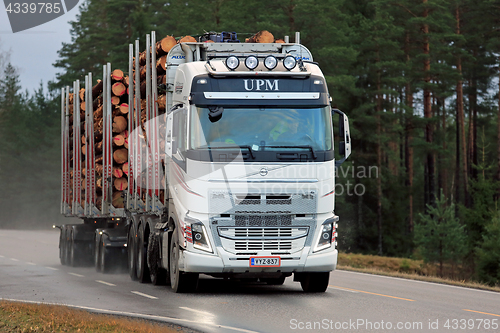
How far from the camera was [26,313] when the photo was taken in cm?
1034

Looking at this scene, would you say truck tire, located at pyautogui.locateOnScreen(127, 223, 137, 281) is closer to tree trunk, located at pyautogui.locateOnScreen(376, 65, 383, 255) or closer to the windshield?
the windshield

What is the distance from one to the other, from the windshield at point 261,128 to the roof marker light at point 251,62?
78 centimetres

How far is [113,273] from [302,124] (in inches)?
316

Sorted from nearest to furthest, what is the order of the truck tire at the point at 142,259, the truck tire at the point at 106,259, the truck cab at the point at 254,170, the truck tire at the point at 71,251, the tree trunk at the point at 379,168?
the truck cab at the point at 254,170 → the truck tire at the point at 142,259 → the truck tire at the point at 106,259 → the truck tire at the point at 71,251 → the tree trunk at the point at 379,168

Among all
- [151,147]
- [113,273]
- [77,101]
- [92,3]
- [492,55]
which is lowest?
[113,273]

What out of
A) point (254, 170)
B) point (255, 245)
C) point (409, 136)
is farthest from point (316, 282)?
point (409, 136)

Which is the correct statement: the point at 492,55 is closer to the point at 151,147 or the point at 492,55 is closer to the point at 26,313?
the point at 151,147

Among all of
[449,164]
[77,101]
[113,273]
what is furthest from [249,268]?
[449,164]

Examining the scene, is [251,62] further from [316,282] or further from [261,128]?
[316,282]

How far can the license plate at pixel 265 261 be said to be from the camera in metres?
12.2

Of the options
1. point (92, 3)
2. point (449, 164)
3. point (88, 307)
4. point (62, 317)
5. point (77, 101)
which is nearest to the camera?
point (62, 317)

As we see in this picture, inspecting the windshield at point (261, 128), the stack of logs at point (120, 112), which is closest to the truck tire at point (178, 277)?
the stack of logs at point (120, 112)

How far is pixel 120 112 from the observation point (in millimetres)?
18641

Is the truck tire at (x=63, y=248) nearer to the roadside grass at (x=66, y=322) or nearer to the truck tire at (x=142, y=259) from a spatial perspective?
the truck tire at (x=142, y=259)
